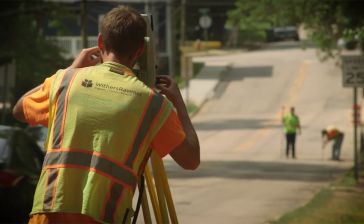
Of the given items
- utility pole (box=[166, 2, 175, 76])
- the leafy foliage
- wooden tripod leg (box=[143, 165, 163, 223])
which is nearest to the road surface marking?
utility pole (box=[166, 2, 175, 76])

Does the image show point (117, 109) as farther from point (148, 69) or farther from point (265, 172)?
point (265, 172)

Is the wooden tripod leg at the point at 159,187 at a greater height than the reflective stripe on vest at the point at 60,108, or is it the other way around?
the reflective stripe on vest at the point at 60,108

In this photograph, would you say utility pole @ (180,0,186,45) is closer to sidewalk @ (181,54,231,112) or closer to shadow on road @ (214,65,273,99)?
sidewalk @ (181,54,231,112)

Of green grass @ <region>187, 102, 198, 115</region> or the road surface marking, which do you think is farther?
green grass @ <region>187, 102, 198, 115</region>

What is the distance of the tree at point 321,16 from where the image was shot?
76.5 feet

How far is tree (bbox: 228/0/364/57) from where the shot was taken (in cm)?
2331

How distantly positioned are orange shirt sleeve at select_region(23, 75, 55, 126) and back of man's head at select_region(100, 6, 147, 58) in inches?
12.4

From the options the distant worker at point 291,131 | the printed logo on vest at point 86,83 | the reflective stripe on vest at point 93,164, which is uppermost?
the printed logo on vest at point 86,83

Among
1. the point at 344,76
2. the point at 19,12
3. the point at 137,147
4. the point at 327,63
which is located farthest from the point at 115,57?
the point at 327,63

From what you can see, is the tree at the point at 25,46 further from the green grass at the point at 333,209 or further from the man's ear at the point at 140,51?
the man's ear at the point at 140,51

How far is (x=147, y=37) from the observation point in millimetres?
3707

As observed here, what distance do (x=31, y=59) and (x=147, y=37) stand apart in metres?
28.8

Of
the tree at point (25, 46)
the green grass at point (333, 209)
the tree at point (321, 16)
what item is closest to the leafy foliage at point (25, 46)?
the tree at point (25, 46)

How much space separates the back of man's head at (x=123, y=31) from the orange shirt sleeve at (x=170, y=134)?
11.8 inches
